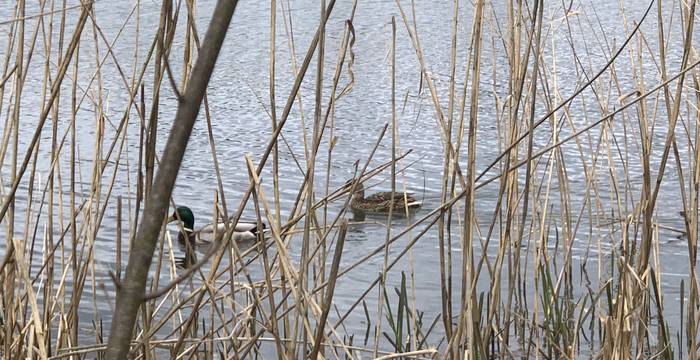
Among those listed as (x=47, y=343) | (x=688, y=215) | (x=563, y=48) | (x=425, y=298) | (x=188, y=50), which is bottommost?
(x=425, y=298)

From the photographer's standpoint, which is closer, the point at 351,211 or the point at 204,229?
A: the point at 204,229

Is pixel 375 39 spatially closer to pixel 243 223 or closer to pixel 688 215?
pixel 243 223

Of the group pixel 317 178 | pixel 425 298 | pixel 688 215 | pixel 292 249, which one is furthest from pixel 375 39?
pixel 688 215

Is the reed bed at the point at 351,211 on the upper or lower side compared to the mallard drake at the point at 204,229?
upper

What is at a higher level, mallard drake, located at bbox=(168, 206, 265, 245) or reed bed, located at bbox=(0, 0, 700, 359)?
A: reed bed, located at bbox=(0, 0, 700, 359)

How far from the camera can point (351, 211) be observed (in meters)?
8.71

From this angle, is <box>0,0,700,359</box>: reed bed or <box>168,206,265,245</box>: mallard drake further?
<box>168,206,265,245</box>: mallard drake

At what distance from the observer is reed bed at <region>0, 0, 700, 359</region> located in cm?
170

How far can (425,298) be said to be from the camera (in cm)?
481

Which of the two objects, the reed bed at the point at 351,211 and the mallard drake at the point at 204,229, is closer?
the reed bed at the point at 351,211

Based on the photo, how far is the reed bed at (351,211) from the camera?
5.58 feet

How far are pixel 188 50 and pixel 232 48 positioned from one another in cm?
1309

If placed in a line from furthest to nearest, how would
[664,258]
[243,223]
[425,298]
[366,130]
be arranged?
[366,130] < [243,223] < [664,258] < [425,298]

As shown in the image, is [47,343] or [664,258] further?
[664,258]
